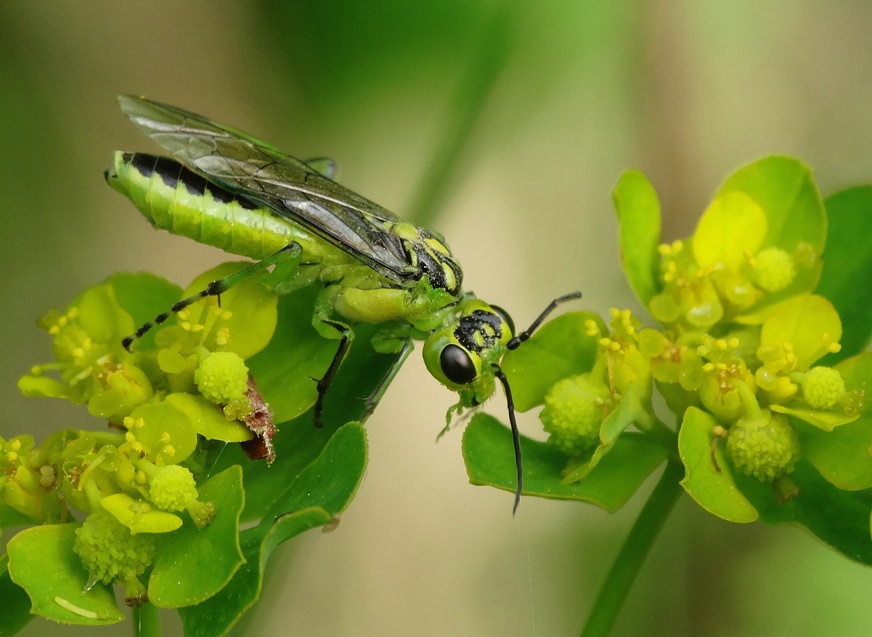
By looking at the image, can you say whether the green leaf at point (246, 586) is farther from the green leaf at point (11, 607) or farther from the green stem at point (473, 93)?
the green stem at point (473, 93)

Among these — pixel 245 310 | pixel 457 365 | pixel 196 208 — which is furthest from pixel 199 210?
pixel 457 365

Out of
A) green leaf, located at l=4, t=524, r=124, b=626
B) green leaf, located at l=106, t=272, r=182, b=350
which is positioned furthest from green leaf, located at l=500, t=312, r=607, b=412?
green leaf, located at l=4, t=524, r=124, b=626

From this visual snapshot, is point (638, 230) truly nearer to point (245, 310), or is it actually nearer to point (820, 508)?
point (820, 508)

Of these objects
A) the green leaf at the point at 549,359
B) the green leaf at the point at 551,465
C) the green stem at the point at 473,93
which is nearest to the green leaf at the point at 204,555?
the green leaf at the point at 551,465

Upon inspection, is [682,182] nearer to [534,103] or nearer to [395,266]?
[534,103]

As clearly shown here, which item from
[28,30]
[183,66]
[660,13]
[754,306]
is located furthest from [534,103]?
[754,306]

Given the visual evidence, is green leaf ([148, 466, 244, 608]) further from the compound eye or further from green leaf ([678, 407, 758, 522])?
green leaf ([678, 407, 758, 522])
